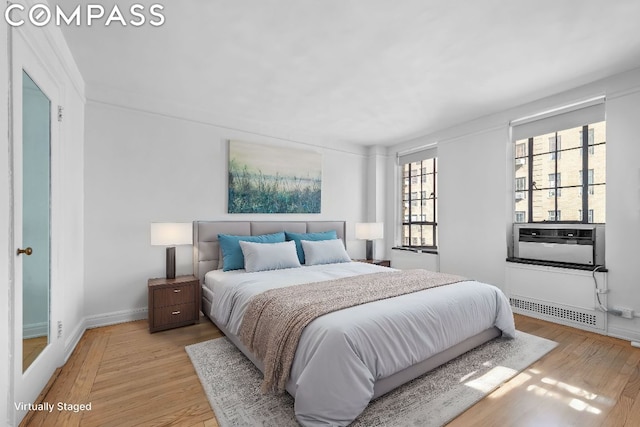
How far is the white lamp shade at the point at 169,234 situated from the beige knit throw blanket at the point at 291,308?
1.38m

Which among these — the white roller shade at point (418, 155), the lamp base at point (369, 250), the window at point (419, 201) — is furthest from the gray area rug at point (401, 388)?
the white roller shade at point (418, 155)

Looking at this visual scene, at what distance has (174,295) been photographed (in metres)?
3.23

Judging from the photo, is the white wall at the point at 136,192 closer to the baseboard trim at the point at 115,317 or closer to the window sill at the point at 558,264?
the baseboard trim at the point at 115,317

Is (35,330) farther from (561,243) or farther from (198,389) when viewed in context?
(561,243)

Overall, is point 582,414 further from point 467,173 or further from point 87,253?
point 87,253

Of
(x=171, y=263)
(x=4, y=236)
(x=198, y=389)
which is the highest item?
(x=4, y=236)

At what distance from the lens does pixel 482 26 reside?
2.21 metres

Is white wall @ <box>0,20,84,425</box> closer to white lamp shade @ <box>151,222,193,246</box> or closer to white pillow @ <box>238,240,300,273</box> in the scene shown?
white lamp shade @ <box>151,222,193,246</box>

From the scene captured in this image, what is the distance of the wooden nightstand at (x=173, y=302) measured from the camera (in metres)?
3.11

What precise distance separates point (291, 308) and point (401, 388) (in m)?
0.96

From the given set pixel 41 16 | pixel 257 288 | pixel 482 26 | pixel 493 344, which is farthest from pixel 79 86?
pixel 493 344

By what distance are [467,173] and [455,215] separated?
2.10 ft

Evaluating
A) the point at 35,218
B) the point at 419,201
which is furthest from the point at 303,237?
the point at 35,218

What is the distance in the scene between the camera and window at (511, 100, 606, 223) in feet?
10.8
